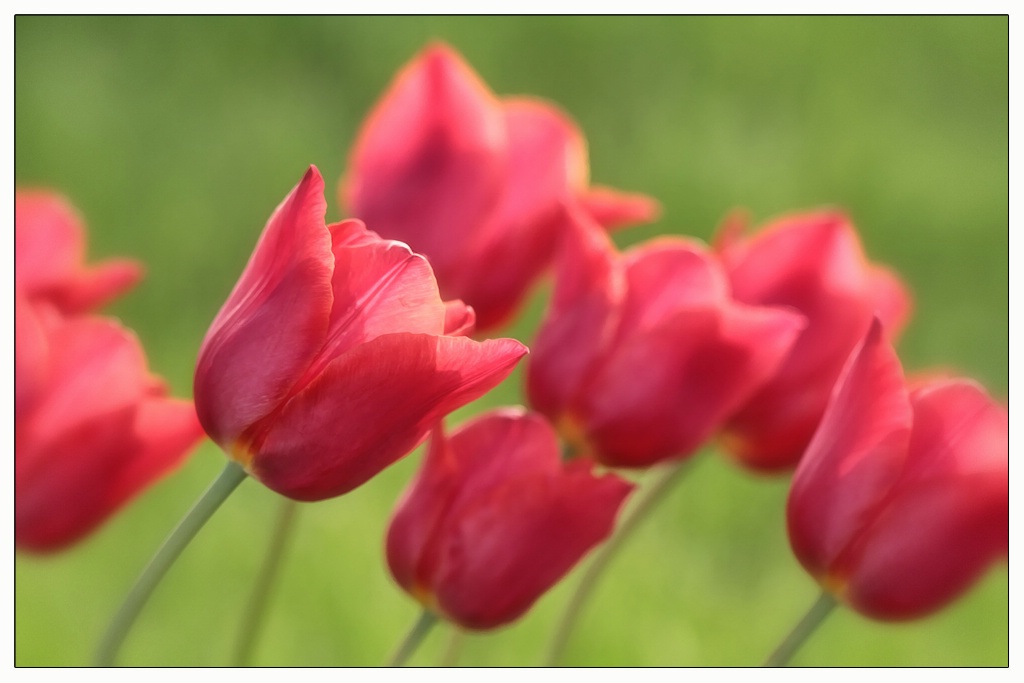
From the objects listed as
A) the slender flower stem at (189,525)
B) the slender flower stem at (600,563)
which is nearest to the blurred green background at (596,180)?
the slender flower stem at (600,563)

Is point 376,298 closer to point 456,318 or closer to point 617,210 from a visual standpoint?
point 456,318

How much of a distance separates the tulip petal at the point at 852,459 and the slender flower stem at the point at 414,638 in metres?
0.10

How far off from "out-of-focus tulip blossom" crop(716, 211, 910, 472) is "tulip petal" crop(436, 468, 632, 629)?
94mm

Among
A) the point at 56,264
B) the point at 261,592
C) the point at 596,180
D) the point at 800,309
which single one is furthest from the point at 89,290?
the point at 596,180

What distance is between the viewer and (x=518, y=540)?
1.06ft

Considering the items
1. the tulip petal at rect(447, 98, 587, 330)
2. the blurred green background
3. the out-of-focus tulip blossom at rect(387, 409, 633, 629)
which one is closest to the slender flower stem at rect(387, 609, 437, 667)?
the out-of-focus tulip blossom at rect(387, 409, 633, 629)

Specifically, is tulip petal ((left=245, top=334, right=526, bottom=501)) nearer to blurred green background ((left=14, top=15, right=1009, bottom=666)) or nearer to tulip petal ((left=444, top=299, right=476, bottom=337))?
tulip petal ((left=444, top=299, right=476, bottom=337))

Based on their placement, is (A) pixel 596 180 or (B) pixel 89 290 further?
(A) pixel 596 180

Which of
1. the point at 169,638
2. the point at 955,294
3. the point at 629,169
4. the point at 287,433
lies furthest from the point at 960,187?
the point at 287,433

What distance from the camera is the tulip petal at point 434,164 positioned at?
41 centimetres

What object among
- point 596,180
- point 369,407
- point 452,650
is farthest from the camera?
point 596,180

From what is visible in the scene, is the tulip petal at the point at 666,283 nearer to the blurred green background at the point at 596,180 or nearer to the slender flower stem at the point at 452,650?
the slender flower stem at the point at 452,650

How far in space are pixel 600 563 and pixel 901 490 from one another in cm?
12

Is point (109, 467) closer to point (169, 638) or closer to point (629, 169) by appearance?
point (169, 638)
